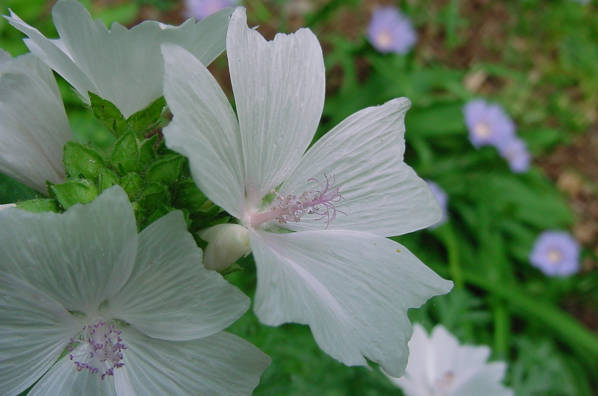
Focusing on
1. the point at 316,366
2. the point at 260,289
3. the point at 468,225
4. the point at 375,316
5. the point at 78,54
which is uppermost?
the point at 78,54

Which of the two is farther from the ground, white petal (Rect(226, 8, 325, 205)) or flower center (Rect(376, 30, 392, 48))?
white petal (Rect(226, 8, 325, 205))

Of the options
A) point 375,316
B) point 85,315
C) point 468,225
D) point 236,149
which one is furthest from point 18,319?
point 468,225

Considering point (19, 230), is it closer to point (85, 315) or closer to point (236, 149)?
point (85, 315)

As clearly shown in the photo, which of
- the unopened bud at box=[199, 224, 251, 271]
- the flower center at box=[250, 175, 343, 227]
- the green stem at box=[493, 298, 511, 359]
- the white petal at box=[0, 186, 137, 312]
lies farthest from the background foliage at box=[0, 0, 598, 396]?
the white petal at box=[0, 186, 137, 312]

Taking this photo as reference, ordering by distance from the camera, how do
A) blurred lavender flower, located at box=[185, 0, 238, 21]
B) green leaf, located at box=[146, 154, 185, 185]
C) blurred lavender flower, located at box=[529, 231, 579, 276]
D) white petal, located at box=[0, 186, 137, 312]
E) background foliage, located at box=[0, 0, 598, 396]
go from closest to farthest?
white petal, located at box=[0, 186, 137, 312] < green leaf, located at box=[146, 154, 185, 185] < background foliage, located at box=[0, 0, 598, 396] < blurred lavender flower, located at box=[529, 231, 579, 276] < blurred lavender flower, located at box=[185, 0, 238, 21]

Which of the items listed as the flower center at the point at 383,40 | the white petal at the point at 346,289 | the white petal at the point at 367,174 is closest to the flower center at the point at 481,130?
the flower center at the point at 383,40

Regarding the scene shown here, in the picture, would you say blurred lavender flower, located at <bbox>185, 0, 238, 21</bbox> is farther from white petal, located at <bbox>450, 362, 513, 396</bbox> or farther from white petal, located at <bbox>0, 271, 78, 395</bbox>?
white petal, located at <bbox>0, 271, 78, 395</bbox>
